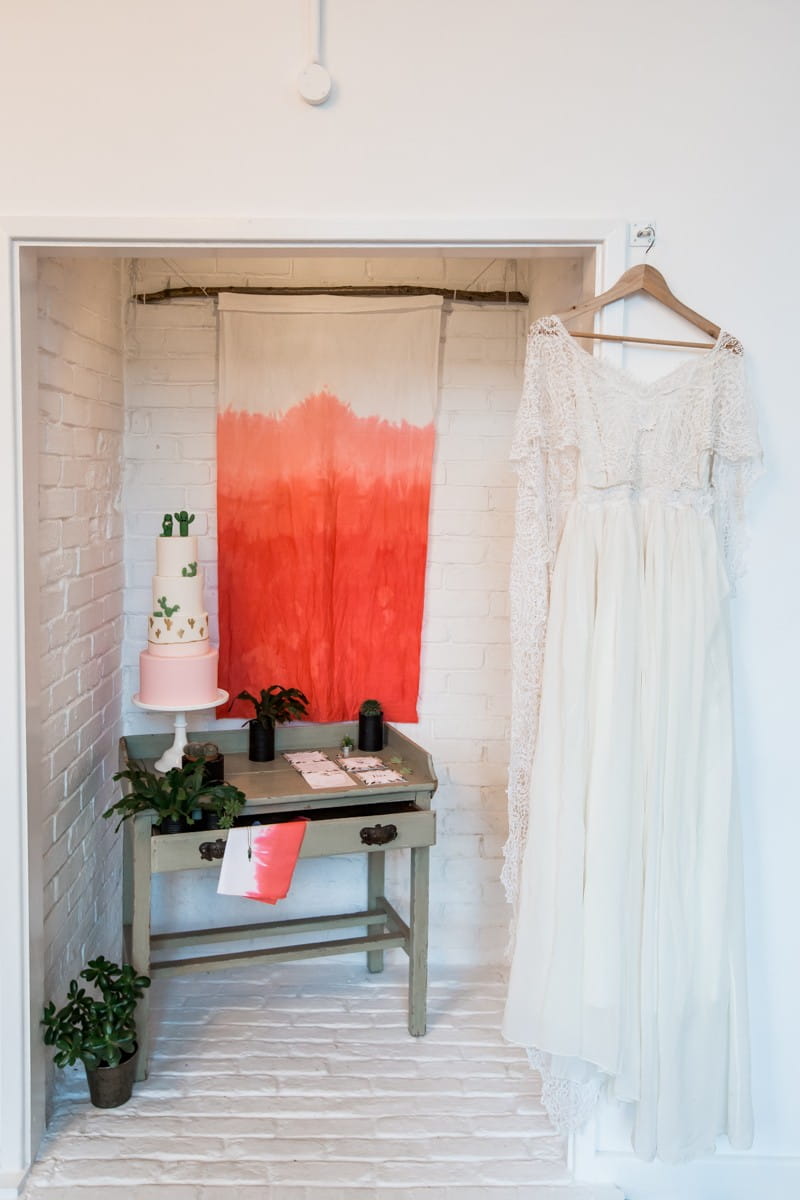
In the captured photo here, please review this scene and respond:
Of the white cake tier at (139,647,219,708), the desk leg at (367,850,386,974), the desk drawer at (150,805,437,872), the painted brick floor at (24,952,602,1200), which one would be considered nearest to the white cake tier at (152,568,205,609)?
the white cake tier at (139,647,219,708)

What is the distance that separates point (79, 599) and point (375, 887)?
1243 millimetres

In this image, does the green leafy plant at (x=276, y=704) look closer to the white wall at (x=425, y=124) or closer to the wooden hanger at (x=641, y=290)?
the white wall at (x=425, y=124)

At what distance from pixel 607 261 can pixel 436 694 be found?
4.82 feet

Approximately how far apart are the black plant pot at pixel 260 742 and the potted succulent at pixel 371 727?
27 centimetres

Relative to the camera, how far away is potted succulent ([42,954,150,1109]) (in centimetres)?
223

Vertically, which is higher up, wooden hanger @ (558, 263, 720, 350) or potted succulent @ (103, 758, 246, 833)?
wooden hanger @ (558, 263, 720, 350)

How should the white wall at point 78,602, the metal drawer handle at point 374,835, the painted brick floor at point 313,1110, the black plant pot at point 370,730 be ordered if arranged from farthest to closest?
the black plant pot at point 370,730, the metal drawer handle at point 374,835, the white wall at point 78,602, the painted brick floor at point 313,1110

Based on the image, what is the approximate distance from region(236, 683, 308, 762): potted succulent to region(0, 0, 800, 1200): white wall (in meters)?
0.97

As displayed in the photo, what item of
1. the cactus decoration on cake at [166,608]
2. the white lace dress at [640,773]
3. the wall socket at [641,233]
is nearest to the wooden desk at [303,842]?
the cactus decoration on cake at [166,608]

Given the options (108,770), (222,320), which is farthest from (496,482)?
(108,770)

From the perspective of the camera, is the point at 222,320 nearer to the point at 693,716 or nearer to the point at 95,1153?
the point at 693,716

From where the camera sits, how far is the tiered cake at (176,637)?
2.59 m

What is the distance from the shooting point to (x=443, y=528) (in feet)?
10.0

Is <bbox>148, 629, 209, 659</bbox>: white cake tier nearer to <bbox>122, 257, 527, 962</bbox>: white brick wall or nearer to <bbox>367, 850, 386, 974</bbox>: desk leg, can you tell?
<bbox>122, 257, 527, 962</bbox>: white brick wall
